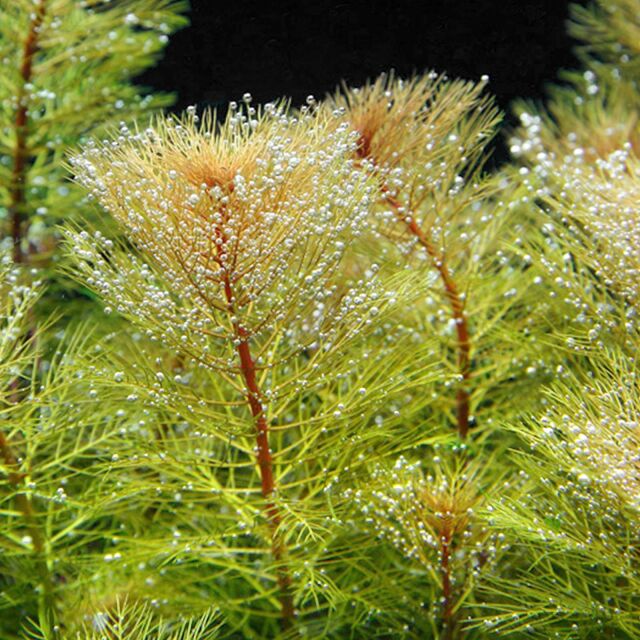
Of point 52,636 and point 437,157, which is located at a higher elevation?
point 437,157

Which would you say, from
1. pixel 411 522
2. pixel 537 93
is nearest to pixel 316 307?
pixel 411 522

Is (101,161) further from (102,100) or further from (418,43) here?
(418,43)

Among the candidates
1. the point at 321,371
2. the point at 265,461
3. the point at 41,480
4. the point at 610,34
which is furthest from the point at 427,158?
the point at 610,34

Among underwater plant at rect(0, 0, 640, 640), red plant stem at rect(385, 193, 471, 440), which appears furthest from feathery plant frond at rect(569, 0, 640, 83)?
red plant stem at rect(385, 193, 471, 440)

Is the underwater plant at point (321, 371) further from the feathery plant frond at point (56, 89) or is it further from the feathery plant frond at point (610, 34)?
the feathery plant frond at point (610, 34)

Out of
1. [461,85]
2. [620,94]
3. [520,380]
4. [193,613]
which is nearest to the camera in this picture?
[193,613]

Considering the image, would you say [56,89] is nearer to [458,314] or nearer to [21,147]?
[21,147]
